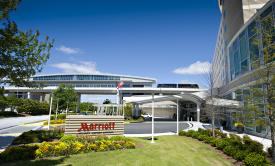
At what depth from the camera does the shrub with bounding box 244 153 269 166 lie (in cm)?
947

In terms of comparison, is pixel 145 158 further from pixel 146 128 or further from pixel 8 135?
pixel 146 128

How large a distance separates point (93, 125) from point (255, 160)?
10.2 metres

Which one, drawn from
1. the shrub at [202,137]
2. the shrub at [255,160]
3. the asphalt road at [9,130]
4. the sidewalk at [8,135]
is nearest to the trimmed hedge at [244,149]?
the shrub at [255,160]

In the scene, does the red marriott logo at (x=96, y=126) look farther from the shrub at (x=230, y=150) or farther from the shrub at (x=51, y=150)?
the shrub at (x=230, y=150)

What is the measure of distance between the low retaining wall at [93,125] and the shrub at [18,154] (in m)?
3.88

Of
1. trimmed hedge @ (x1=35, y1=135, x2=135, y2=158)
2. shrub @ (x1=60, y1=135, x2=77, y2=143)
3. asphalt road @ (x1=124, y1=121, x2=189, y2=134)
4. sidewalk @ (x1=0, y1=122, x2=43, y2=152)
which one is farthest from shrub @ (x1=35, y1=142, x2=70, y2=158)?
asphalt road @ (x1=124, y1=121, x2=189, y2=134)

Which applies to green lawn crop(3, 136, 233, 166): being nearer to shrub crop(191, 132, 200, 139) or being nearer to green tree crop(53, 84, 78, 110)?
shrub crop(191, 132, 200, 139)

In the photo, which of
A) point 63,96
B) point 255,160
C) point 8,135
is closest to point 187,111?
point 63,96

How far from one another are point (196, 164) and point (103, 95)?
69.9 metres

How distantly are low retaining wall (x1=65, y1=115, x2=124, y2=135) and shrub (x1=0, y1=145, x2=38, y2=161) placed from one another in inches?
153

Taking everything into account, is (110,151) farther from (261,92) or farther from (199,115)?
(199,115)

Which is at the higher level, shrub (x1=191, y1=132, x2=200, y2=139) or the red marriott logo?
the red marriott logo

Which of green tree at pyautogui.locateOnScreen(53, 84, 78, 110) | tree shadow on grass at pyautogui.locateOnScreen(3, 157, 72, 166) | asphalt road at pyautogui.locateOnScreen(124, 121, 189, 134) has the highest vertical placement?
green tree at pyautogui.locateOnScreen(53, 84, 78, 110)

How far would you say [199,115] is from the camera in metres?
38.1
